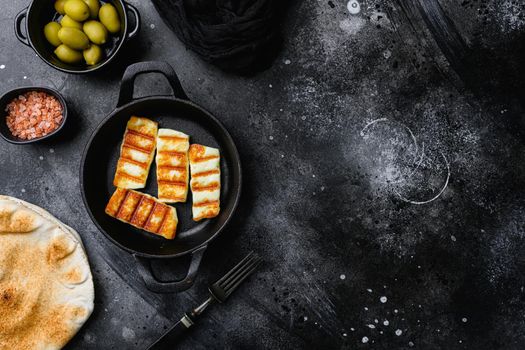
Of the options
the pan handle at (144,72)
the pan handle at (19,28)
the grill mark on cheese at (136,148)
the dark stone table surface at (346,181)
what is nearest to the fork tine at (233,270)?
the dark stone table surface at (346,181)

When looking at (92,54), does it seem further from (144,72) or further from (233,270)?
(233,270)

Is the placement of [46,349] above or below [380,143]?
below

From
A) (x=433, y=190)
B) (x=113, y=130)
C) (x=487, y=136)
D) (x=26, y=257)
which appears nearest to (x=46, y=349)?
(x=26, y=257)

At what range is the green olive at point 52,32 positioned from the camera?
2879 mm

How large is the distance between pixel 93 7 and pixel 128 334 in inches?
76.5

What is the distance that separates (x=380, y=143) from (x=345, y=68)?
51cm

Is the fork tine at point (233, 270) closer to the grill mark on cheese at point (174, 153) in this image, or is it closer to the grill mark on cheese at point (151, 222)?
the grill mark on cheese at point (151, 222)

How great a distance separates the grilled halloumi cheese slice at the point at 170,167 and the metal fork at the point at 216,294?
0.53 m

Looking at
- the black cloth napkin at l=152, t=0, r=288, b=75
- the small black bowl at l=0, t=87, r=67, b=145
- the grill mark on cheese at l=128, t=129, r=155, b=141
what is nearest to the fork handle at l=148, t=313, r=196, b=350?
the grill mark on cheese at l=128, t=129, r=155, b=141

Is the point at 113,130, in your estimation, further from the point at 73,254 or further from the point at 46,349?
the point at 46,349

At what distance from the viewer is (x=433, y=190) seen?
314 cm

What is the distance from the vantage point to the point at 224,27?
292 centimetres

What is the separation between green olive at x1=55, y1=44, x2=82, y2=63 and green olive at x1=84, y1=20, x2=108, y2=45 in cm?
13

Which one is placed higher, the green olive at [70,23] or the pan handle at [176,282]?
the green olive at [70,23]
